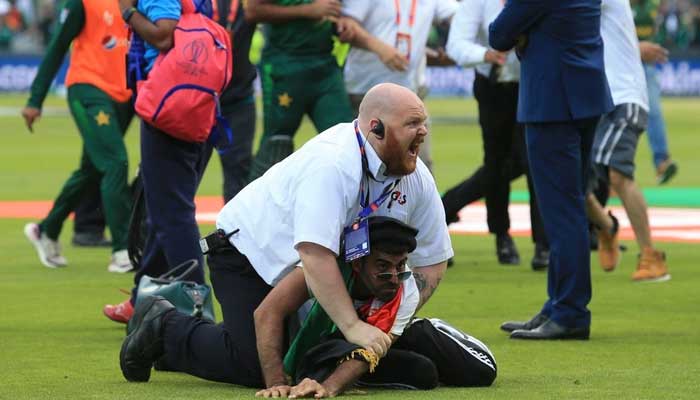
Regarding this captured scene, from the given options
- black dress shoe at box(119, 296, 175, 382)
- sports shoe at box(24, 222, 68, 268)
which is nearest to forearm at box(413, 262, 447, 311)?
black dress shoe at box(119, 296, 175, 382)

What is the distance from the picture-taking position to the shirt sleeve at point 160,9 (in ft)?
26.0

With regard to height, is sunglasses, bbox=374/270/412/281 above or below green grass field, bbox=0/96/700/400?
above

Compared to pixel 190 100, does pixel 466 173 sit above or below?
below

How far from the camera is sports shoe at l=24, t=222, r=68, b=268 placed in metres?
11.3

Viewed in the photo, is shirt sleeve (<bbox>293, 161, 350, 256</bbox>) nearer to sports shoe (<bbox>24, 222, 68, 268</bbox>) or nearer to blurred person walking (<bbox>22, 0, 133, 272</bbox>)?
blurred person walking (<bbox>22, 0, 133, 272</bbox>)

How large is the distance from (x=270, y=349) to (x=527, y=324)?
2.26 m

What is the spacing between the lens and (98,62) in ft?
36.0

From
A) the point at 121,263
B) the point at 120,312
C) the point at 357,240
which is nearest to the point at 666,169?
the point at 121,263

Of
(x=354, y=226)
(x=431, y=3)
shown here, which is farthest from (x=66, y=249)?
(x=354, y=226)

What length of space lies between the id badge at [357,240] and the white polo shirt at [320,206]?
4cm

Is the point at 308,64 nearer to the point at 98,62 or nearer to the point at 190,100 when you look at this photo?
the point at 98,62

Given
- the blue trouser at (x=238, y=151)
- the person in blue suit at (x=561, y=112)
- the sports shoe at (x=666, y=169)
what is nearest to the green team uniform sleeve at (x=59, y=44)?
the blue trouser at (x=238, y=151)

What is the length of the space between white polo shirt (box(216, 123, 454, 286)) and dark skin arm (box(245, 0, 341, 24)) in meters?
4.26

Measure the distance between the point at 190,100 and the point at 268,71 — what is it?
3.12m
